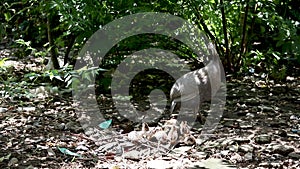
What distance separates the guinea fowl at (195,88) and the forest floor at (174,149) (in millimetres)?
166

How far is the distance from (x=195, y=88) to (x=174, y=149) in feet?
2.51

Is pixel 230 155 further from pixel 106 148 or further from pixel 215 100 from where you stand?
pixel 215 100

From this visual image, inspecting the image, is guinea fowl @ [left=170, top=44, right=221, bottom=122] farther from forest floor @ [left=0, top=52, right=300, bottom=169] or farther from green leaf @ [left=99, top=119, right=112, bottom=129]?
green leaf @ [left=99, top=119, right=112, bottom=129]

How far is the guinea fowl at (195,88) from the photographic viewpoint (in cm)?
289

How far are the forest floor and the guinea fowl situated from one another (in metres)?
0.17

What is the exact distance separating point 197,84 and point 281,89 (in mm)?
810

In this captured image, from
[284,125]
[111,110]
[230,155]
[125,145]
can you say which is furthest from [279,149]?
[111,110]

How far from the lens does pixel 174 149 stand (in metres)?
2.31

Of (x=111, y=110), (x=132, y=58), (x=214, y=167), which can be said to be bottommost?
(x=214, y=167)

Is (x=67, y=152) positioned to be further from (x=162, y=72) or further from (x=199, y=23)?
(x=199, y=23)

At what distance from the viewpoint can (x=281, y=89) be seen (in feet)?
11.4

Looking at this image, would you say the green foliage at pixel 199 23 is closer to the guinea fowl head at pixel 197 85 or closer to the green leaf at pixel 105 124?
the guinea fowl head at pixel 197 85

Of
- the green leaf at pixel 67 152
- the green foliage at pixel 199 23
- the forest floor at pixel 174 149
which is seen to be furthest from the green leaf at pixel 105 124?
the green foliage at pixel 199 23

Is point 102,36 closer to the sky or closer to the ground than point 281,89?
closer to the sky
